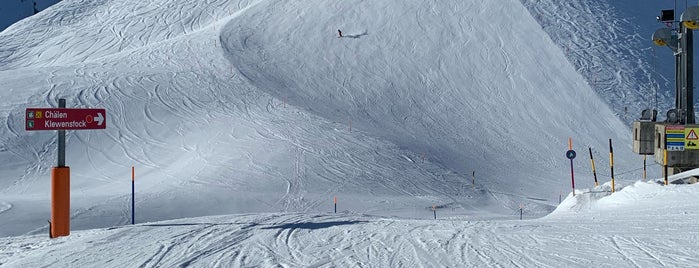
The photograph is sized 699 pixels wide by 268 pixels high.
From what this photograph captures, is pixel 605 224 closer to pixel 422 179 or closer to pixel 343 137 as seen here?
pixel 422 179

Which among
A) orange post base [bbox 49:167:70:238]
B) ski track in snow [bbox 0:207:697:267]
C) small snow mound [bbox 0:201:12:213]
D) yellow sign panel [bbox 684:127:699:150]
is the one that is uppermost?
yellow sign panel [bbox 684:127:699:150]

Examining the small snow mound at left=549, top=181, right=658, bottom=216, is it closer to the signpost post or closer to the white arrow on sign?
the white arrow on sign

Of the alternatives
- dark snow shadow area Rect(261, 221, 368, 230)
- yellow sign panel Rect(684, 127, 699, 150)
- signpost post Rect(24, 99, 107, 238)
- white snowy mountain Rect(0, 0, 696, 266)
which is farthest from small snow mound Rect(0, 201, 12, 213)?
yellow sign panel Rect(684, 127, 699, 150)

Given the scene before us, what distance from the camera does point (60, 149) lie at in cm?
979

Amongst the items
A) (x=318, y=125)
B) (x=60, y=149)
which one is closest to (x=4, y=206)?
(x=60, y=149)

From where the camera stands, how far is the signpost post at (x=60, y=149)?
9398mm

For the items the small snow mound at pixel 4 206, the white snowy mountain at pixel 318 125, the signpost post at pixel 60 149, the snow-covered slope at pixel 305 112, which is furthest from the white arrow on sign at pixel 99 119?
the small snow mound at pixel 4 206

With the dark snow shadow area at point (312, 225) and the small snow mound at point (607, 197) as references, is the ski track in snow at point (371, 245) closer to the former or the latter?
the dark snow shadow area at point (312, 225)

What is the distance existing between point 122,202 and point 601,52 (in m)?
26.4

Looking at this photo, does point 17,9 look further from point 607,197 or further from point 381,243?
point 381,243

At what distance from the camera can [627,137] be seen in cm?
2845

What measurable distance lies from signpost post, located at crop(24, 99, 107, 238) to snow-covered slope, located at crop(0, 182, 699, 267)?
38cm

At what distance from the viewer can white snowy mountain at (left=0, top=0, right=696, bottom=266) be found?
8.91 m

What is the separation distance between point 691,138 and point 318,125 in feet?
45.9
